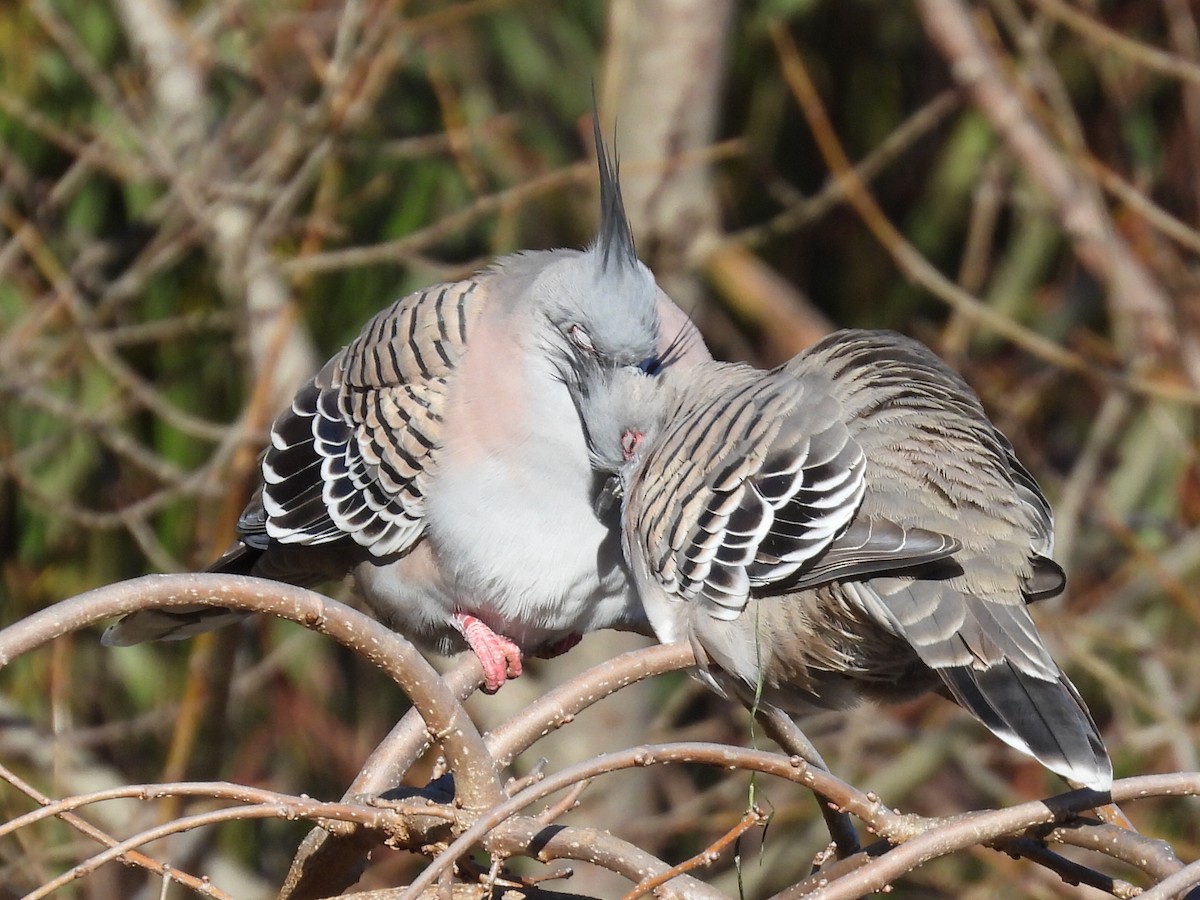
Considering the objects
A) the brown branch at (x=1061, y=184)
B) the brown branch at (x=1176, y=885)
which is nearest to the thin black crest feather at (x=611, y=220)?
the brown branch at (x=1176, y=885)

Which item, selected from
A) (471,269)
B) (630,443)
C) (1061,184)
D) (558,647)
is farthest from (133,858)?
(1061,184)

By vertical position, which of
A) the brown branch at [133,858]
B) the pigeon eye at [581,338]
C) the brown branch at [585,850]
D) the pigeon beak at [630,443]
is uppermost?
the pigeon eye at [581,338]

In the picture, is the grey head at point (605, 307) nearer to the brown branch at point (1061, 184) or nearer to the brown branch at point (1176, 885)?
the brown branch at point (1176, 885)

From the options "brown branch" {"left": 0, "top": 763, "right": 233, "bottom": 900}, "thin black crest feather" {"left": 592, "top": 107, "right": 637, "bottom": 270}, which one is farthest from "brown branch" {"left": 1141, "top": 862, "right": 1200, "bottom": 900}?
"thin black crest feather" {"left": 592, "top": 107, "right": 637, "bottom": 270}

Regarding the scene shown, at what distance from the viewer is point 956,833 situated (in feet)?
5.31

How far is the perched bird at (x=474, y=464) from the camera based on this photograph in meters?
2.80

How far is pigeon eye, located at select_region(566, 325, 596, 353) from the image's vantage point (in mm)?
2732

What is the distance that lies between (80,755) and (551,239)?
2.39 meters

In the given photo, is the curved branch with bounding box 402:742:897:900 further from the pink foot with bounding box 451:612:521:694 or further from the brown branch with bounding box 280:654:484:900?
the pink foot with bounding box 451:612:521:694

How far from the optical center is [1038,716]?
6.36ft

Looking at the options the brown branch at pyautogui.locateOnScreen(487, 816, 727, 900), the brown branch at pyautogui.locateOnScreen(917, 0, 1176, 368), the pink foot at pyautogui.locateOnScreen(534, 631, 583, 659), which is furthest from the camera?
the brown branch at pyautogui.locateOnScreen(917, 0, 1176, 368)

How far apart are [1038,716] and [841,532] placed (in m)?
0.42

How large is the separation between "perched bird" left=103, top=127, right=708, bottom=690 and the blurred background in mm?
751

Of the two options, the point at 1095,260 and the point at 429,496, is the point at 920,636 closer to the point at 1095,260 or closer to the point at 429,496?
the point at 429,496
